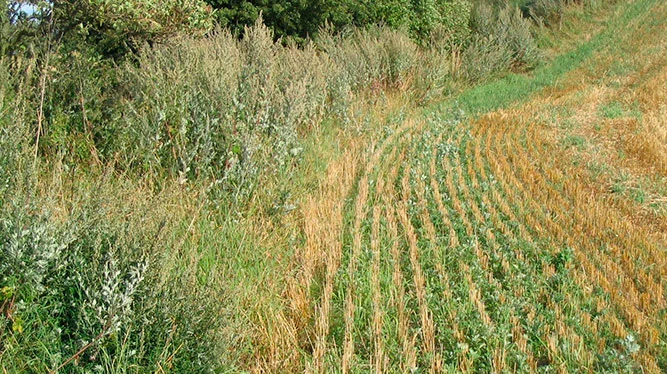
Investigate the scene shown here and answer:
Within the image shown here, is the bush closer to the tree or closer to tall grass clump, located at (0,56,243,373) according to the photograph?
the tree

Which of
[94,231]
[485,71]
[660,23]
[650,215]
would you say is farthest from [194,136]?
[660,23]

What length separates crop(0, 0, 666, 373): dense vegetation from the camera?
10.9ft

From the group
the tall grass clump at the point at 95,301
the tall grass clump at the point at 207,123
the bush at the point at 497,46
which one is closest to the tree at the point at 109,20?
the tall grass clump at the point at 207,123

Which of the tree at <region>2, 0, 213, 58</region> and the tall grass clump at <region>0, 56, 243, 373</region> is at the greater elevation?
the tree at <region>2, 0, 213, 58</region>

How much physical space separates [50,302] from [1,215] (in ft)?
1.93

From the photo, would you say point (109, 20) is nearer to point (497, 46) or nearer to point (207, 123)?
point (207, 123)

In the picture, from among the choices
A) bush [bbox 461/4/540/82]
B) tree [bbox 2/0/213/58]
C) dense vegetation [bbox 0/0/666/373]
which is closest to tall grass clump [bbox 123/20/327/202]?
dense vegetation [bbox 0/0/666/373]

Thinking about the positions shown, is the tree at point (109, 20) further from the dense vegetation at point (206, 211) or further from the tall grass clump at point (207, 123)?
the tall grass clump at point (207, 123)

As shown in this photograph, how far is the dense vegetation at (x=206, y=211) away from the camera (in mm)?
3320

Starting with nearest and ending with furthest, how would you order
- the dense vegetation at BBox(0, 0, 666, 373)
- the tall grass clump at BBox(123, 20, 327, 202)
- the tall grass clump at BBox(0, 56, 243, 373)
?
the tall grass clump at BBox(0, 56, 243, 373)
the dense vegetation at BBox(0, 0, 666, 373)
the tall grass clump at BBox(123, 20, 327, 202)

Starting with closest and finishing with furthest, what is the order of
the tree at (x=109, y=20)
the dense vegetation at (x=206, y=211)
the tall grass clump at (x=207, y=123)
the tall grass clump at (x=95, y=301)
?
the tall grass clump at (x=95, y=301) → the dense vegetation at (x=206, y=211) → the tall grass clump at (x=207, y=123) → the tree at (x=109, y=20)

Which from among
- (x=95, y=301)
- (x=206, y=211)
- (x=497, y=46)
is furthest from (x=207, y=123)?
(x=497, y=46)

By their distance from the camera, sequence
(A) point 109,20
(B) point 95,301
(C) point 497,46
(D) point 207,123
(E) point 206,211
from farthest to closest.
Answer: (C) point 497,46
(A) point 109,20
(D) point 207,123
(E) point 206,211
(B) point 95,301

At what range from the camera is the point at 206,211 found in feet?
16.8
